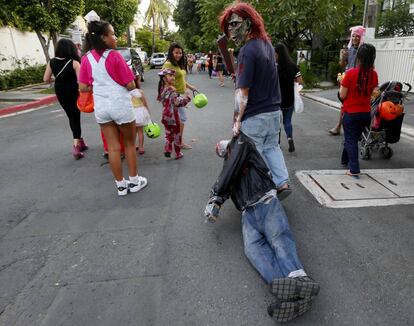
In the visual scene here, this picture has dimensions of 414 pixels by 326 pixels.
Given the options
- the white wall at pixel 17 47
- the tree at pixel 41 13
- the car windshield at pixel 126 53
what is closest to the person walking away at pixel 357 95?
the car windshield at pixel 126 53

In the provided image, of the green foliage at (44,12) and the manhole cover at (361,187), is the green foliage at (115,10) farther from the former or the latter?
the manhole cover at (361,187)

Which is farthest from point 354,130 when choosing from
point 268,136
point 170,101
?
point 170,101

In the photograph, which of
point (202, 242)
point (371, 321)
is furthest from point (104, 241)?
point (371, 321)

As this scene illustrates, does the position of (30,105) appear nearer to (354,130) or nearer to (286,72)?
(286,72)

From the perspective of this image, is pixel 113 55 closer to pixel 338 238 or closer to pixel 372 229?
pixel 338 238

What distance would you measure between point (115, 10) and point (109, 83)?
22.2m

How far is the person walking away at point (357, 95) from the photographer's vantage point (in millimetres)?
3953

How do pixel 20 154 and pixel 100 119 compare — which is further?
pixel 20 154

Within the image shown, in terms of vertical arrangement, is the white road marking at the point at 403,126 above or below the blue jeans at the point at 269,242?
below

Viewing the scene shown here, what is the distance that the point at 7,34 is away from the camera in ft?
57.4

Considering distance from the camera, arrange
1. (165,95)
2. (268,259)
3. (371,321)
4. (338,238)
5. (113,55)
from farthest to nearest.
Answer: (165,95) < (113,55) < (338,238) < (268,259) < (371,321)

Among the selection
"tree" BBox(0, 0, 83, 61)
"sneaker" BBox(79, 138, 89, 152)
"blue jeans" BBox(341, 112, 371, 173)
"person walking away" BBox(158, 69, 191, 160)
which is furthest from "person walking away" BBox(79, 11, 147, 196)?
"tree" BBox(0, 0, 83, 61)

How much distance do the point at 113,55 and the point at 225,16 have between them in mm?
1267

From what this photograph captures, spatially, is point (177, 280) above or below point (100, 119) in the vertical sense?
below
